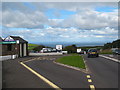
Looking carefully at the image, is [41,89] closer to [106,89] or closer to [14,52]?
[106,89]

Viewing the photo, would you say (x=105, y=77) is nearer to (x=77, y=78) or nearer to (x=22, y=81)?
(x=77, y=78)

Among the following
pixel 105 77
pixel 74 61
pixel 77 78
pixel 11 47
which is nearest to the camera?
pixel 77 78

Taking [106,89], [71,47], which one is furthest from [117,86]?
[71,47]

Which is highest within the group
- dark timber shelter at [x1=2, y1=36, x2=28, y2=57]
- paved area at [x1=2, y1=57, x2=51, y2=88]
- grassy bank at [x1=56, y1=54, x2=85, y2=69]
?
dark timber shelter at [x1=2, y1=36, x2=28, y2=57]

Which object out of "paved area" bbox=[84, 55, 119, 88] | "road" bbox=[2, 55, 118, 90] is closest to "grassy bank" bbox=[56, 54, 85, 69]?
"paved area" bbox=[84, 55, 119, 88]

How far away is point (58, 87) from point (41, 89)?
812 mm

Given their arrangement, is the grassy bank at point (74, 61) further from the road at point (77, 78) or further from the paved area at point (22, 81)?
the paved area at point (22, 81)

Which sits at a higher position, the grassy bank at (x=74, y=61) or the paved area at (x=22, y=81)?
the grassy bank at (x=74, y=61)

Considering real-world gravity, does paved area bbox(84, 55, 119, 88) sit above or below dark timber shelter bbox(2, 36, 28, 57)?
below

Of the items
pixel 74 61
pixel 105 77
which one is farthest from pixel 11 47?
pixel 105 77

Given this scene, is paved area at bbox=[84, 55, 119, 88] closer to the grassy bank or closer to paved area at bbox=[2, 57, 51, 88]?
the grassy bank

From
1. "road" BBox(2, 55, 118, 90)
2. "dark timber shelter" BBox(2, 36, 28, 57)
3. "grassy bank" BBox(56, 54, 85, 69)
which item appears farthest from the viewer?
"dark timber shelter" BBox(2, 36, 28, 57)

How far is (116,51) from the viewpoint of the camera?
45.1 m

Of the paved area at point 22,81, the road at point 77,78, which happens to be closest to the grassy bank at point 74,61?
the road at point 77,78
